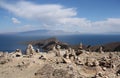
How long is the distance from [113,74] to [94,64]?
9.77ft

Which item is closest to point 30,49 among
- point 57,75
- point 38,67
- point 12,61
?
point 12,61

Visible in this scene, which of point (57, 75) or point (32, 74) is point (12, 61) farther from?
point (57, 75)

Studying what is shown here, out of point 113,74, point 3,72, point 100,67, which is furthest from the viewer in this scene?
point 3,72

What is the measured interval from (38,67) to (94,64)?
719 cm

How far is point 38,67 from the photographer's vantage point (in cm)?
3102

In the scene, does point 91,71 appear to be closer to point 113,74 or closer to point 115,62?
point 113,74

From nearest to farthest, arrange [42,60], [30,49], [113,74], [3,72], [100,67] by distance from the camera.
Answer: [113,74] → [100,67] → [3,72] → [42,60] → [30,49]

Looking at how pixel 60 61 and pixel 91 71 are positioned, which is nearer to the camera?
pixel 91 71

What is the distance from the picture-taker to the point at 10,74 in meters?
30.0

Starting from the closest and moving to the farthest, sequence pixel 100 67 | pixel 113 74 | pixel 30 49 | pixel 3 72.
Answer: pixel 113 74 → pixel 100 67 → pixel 3 72 → pixel 30 49

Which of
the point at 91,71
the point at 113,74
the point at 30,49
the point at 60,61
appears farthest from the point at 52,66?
the point at 30,49

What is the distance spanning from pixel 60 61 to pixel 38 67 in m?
2.99

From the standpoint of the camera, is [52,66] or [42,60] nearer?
[52,66]

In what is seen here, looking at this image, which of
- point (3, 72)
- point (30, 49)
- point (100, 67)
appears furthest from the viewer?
point (30, 49)
